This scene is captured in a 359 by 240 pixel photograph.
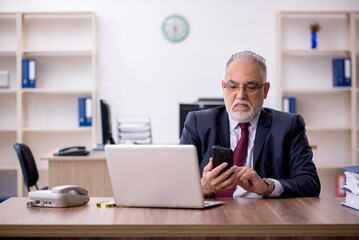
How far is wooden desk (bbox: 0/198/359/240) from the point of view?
1.39 meters

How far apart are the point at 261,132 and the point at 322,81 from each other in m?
3.73

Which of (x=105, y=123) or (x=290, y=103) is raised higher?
(x=290, y=103)

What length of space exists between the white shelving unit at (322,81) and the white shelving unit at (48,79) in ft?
8.04

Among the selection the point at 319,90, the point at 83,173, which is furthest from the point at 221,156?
the point at 319,90

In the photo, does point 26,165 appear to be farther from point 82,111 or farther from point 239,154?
point 239,154

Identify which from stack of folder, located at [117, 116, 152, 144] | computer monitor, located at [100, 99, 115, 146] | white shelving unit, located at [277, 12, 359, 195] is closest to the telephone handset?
computer monitor, located at [100, 99, 115, 146]

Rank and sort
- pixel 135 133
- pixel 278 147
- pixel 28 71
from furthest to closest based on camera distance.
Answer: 1. pixel 28 71
2. pixel 135 133
3. pixel 278 147

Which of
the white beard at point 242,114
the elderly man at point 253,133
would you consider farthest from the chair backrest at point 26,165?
the white beard at point 242,114

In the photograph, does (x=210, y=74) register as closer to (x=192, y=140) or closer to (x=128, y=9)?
(x=128, y=9)

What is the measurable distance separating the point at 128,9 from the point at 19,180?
239cm

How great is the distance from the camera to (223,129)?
227 centimetres

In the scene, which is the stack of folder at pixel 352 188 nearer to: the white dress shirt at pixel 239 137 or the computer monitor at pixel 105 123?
the white dress shirt at pixel 239 137

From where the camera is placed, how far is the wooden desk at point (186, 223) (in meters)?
1.39

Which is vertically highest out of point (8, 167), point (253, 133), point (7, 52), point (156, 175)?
point (7, 52)
